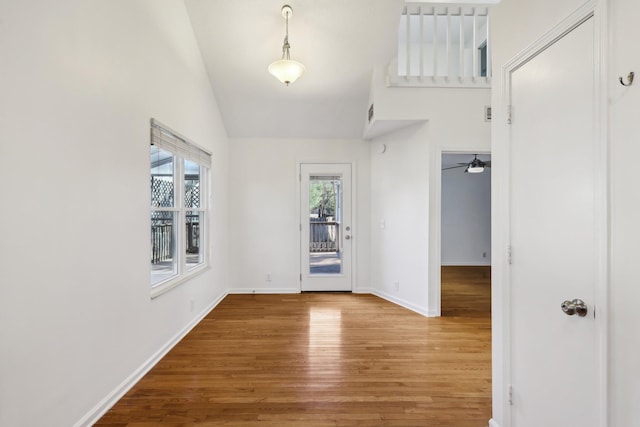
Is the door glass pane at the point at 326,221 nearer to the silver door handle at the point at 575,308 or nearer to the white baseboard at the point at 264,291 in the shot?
the white baseboard at the point at 264,291

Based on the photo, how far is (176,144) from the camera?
2961mm

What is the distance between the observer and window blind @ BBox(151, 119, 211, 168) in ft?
8.44

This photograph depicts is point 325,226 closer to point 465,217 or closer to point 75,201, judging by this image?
point 75,201

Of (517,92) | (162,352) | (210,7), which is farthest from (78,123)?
(517,92)

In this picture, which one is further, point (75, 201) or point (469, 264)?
point (469, 264)

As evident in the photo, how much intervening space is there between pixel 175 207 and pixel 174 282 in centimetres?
77

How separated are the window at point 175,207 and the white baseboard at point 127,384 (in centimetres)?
54

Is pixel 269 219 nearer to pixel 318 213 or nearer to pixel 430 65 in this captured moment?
pixel 318 213

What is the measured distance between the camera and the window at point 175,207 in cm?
274

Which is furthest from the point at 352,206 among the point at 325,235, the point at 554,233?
A: the point at 554,233

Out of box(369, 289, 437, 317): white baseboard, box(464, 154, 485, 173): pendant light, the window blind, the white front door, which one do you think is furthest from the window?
box(464, 154, 485, 173): pendant light

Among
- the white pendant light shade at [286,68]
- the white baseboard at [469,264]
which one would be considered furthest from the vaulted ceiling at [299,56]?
the white baseboard at [469,264]

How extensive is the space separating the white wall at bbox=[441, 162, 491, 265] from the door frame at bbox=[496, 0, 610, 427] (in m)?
6.18

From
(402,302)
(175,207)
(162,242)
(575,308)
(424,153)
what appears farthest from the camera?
(402,302)
